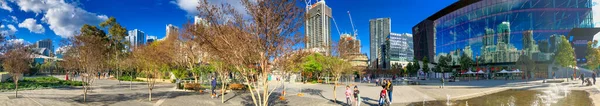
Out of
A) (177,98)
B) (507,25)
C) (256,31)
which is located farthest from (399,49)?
(256,31)

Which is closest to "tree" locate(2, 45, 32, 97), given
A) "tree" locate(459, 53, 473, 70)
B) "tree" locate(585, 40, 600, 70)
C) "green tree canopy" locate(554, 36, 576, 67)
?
"green tree canopy" locate(554, 36, 576, 67)

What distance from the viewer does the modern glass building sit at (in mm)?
54938

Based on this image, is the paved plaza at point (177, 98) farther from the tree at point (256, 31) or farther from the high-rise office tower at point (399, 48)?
the high-rise office tower at point (399, 48)

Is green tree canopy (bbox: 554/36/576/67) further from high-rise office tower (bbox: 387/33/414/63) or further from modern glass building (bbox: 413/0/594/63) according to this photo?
high-rise office tower (bbox: 387/33/414/63)

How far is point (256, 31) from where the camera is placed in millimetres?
7934

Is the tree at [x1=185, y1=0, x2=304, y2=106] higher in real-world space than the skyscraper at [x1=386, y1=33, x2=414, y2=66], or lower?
lower

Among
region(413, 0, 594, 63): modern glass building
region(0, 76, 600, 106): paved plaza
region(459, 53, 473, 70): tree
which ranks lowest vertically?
region(0, 76, 600, 106): paved plaza

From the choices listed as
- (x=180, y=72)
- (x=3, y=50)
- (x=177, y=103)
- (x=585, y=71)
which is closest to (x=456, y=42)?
(x=585, y=71)

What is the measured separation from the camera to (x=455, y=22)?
238ft

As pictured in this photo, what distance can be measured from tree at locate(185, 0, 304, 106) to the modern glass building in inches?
2651

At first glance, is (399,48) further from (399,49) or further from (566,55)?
(566,55)

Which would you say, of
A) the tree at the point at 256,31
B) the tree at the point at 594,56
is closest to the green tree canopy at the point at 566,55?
the tree at the point at 594,56

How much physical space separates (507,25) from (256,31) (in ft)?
229

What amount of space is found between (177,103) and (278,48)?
10806 millimetres
